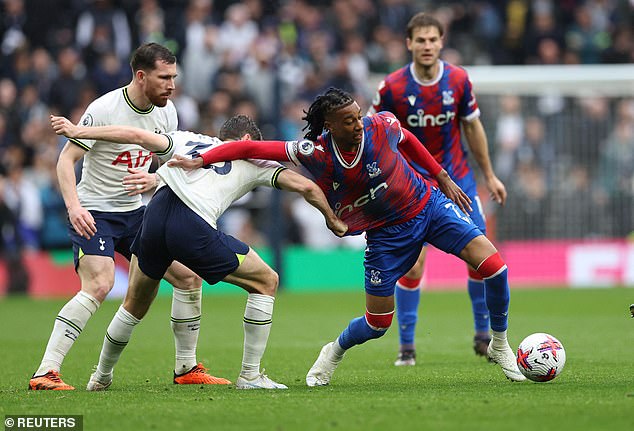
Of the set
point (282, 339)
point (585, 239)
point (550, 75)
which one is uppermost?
point (550, 75)

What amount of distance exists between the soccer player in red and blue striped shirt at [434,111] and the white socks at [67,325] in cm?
295

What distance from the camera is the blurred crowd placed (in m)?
19.7

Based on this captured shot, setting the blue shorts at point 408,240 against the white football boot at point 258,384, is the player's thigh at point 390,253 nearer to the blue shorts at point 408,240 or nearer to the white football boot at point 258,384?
the blue shorts at point 408,240

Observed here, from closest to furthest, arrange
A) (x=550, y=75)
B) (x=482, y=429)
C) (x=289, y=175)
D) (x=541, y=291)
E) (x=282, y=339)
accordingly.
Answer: (x=482, y=429), (x=289, y=175), (x=282, y=339), (x=541, y=291), (x=550, y=75)

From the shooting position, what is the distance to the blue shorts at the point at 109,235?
8.70 meters

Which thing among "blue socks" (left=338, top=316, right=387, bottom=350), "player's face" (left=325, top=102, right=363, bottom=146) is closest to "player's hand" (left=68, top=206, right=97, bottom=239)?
"player's face" (left=325, top=102, right=363, bottom=146)

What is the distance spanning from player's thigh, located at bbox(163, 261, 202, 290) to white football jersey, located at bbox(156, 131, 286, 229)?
931mm

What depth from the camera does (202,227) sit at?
7.75m

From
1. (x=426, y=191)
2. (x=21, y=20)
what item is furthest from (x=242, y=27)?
(x=426, y=191)

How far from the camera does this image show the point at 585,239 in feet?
68.1

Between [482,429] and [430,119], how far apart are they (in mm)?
4687

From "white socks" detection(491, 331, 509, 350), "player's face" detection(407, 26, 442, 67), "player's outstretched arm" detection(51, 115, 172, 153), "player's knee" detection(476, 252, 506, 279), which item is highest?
"player's face" detection(407, 26, 442, 67)

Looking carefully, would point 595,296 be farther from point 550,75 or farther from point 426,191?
point 426,191

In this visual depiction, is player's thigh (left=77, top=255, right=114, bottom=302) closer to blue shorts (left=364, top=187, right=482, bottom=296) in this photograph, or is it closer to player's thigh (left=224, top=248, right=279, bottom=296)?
player's thigh (left=224, top=248, right=279, bottom=296)
